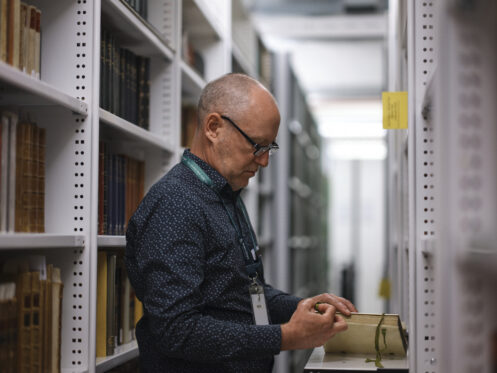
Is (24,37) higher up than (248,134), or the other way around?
(24,37)

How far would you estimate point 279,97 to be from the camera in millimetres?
4516

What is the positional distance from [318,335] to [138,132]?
97 cm

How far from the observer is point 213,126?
179cm

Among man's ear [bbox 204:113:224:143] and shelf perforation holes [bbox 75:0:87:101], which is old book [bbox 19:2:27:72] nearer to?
shelf perforation holes [bbox 75:0:87:101]

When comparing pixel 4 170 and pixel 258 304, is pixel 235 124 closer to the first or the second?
pixel 258 304

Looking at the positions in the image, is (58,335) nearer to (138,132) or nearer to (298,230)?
(138,132)

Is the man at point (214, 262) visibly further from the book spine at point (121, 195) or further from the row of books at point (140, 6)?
the row of books at point (140, 6)

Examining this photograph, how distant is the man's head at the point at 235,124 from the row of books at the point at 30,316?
1.78ft

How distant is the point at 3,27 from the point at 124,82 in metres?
0.80

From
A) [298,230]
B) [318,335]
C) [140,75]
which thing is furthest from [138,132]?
[298,230]

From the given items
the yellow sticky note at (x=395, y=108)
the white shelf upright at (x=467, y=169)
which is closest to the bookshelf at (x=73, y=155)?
the yellow sticky note at (x=395, y=108)

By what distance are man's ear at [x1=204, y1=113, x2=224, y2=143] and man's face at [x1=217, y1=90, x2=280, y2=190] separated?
2cm

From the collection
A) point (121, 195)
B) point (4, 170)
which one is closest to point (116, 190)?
point (121, 195)

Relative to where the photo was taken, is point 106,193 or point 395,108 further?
point 106,193
